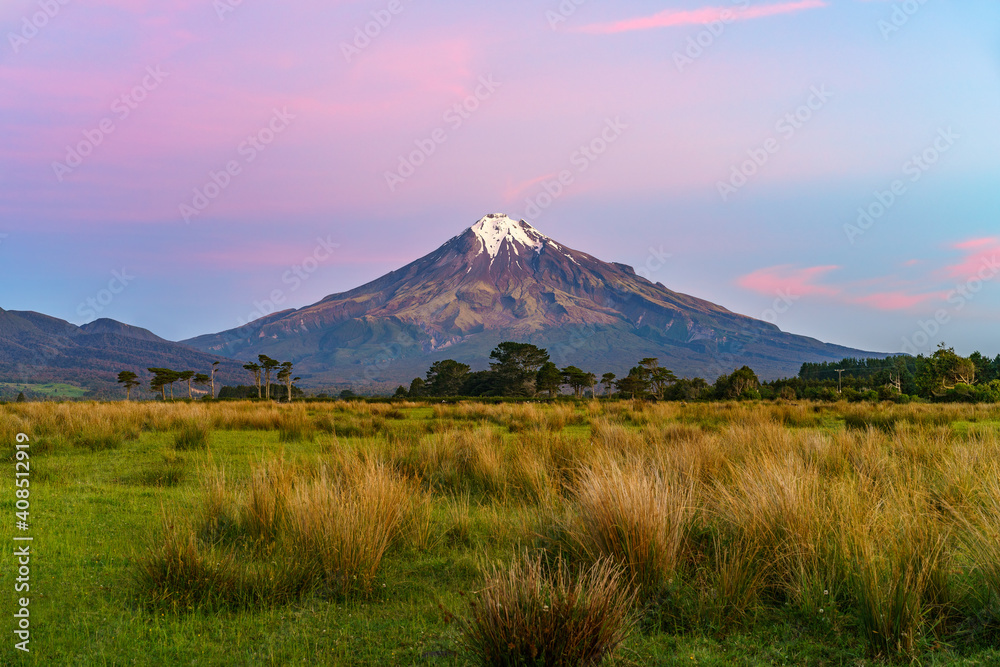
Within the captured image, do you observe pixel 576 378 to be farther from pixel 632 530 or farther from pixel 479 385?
pixel 632 530

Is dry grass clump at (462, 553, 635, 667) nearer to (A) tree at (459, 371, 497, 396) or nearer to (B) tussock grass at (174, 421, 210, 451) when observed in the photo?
(B) tussock grass at (174, 421, 210, 451)

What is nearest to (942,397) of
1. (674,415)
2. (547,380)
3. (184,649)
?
(674,415)

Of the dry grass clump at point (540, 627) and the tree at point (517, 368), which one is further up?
the tree at point (517, 368)

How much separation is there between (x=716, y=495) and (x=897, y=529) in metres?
1.48

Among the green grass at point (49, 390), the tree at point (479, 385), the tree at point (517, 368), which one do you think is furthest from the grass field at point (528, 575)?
the green grass at point (49, 390)

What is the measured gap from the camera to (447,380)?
79688mm

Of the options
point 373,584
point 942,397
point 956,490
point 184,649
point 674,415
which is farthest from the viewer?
point 942,397

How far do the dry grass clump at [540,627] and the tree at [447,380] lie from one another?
74220 mm

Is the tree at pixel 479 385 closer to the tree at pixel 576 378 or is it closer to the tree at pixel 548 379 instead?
the tree at pixel 548 379

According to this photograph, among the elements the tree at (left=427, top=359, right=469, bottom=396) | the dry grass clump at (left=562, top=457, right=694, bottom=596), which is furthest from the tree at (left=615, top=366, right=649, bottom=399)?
the dry grass clump at (left=562, top=457, right=694, bottom=596)

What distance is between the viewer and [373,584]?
4.52 metres

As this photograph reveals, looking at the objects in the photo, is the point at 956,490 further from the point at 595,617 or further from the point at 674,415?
the point at 674,415

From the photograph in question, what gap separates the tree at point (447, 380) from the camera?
7856 centimetres

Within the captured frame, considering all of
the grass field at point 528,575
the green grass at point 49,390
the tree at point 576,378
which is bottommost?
the green grass at point 49,390
